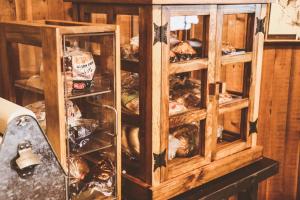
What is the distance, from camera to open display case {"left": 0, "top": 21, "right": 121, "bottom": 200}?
4.66ft

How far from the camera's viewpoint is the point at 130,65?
1.73 metres

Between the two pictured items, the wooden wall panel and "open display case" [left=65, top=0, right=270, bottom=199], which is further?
the wooden wall panel

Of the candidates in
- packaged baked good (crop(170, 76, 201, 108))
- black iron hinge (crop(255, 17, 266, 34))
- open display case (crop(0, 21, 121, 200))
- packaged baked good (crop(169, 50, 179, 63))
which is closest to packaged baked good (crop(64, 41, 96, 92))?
open display case (crop(0, 21, 121, 200))

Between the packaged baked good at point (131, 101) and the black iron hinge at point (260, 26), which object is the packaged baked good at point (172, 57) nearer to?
the packaged baked good at point (131, 101)

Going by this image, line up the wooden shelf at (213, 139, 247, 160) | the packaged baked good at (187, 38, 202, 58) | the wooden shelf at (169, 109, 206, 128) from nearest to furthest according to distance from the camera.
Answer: the wooden shelf at (169, 109, 206, 128) < the packaged baked good at (187, 38, 202, 58) < the wooden shelf at (213, 139, 247, 160)

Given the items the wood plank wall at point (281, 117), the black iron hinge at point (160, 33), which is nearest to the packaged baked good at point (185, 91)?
the black iron hinge at point (160, 33)

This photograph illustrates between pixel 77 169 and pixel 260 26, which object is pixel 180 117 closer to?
pixel 77 169

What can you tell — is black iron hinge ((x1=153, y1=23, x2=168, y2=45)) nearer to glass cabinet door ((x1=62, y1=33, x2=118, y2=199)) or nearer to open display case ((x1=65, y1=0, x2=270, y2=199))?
open display case ((x1=65, y1=0, x2=270, y2=199))

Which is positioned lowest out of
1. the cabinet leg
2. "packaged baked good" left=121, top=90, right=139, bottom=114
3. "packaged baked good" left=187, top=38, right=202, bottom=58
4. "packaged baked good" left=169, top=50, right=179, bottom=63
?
the cabinet leg

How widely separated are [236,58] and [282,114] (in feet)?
4.02

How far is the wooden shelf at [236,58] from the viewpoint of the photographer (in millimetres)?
1914

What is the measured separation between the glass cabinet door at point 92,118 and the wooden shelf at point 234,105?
589 millimetres

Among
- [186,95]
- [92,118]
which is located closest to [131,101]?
[92,118]

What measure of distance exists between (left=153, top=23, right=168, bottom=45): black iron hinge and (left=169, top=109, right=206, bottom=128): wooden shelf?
0.35 meters
